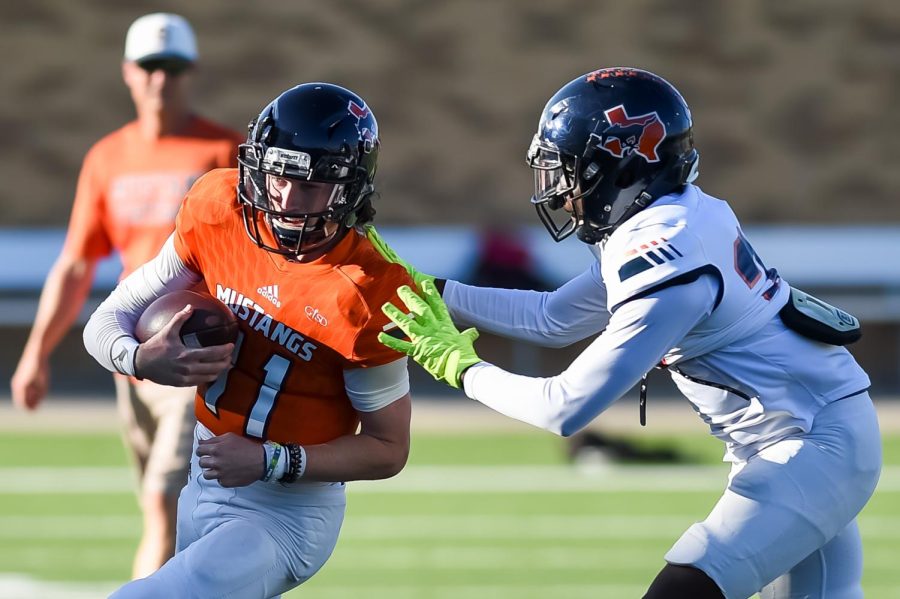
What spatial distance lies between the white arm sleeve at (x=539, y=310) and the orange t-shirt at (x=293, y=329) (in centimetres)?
44

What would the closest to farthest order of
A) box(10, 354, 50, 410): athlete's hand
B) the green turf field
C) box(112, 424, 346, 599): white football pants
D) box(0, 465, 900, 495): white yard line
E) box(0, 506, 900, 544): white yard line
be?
box(112, 424, 346, 599): white football pants → box(10, 354, 50, 410): athlete's hand → the green turf field → box(0, 506, 900, 544): white yard line → box(0, 465, 900, 495): white yard line

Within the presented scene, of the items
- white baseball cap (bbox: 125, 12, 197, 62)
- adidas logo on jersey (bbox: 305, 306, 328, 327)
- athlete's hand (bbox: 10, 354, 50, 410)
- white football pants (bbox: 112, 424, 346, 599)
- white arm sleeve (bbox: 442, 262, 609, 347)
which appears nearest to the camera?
white football pants (bbox: 112, 424, 346, 599)

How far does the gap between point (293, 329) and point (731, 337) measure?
1.01m

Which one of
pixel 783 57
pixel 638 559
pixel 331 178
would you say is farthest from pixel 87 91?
pixel 331 178

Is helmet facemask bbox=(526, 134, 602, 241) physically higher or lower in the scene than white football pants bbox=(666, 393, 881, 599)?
higher

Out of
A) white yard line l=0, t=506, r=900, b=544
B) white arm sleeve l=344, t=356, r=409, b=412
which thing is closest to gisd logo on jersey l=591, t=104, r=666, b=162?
white arm sleeve l=344, t=356, r=409, b=412

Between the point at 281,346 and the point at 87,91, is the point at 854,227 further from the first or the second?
the point at 281,346

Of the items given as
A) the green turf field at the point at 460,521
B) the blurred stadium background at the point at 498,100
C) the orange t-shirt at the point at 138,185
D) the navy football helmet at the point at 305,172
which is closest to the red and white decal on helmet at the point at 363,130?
the navy football helmet at the point at 305,172

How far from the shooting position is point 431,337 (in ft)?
11.7

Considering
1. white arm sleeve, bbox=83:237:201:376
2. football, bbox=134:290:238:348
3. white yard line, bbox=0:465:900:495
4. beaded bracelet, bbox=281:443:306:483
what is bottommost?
white yard line, bbox=0:465:900:495

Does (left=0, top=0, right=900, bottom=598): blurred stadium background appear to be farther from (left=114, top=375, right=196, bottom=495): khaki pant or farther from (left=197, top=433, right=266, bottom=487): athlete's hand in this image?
(left=197, top=433, right=266, bottom=487): athlete's hand

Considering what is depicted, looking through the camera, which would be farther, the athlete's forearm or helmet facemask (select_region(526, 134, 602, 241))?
the athlete's forearm

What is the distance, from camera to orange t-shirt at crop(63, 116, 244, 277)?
536cm

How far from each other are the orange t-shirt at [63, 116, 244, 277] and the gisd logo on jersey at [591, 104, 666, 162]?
2.05m
